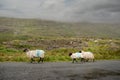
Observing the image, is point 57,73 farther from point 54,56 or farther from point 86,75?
point 54,56

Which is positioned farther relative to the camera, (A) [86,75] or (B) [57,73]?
(B) [57,73]

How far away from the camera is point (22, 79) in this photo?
790 inches

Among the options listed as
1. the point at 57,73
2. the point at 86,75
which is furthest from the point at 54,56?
the point at 86,75

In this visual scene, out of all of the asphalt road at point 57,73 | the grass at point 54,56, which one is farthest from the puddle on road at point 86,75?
the grass at point 54,56

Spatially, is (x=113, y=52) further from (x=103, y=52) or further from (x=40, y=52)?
(x=40, y=52)

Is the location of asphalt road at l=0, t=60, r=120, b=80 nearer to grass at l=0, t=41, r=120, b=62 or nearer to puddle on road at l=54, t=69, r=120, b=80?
puddle on road at l=54, t=69, r=120, b=80

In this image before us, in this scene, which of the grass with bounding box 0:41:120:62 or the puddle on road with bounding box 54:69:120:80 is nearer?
the puddle on road with bounding box 54:69:120:80

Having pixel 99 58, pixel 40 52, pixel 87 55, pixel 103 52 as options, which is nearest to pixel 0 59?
pixel 40 52

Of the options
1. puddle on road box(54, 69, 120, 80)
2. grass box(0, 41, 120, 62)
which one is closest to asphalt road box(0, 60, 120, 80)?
puddle on road box(54, 69, 120, 80)

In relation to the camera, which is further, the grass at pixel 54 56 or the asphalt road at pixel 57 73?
the grass at pixel 54 56

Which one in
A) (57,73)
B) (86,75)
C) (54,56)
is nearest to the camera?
(86,75)

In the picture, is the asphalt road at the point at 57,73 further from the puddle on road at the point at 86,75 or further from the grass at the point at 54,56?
the grass at the point at 54,56

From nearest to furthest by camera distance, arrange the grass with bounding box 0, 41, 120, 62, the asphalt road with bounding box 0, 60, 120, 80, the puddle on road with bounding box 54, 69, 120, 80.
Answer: the asphalt road with bounding box 0, 60, 120, 80 < the puddle on road with bounding box 54, 69, 120, 80 < the grass with bounding box 0, 41, 120, 62

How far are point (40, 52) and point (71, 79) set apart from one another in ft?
67.7
